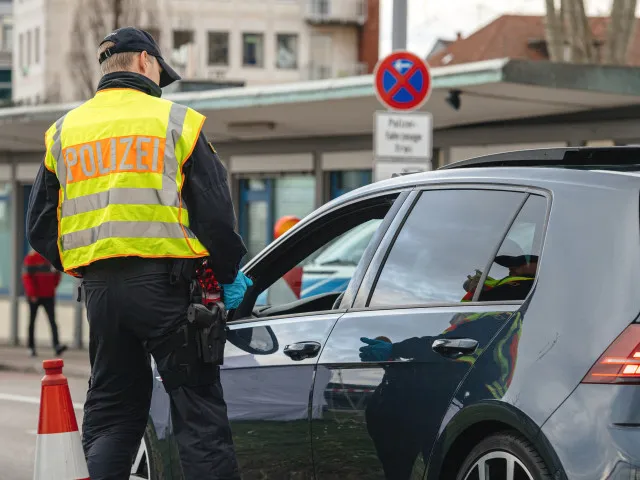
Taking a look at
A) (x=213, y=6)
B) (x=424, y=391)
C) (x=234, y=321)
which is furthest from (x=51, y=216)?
(x=213, y=6)

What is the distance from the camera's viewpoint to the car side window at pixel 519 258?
465 cm

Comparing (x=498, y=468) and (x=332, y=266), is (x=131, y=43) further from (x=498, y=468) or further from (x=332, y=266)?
(x=332, y=266)

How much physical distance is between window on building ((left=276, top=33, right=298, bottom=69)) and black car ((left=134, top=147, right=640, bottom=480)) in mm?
83465

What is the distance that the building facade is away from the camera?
275 ft

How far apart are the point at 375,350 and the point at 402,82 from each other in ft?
28.5

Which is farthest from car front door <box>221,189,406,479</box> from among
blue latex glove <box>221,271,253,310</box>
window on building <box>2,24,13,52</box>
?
window on building <box>2,24,13,52</box>

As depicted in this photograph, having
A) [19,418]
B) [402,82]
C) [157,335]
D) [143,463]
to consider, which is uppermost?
[402,82]

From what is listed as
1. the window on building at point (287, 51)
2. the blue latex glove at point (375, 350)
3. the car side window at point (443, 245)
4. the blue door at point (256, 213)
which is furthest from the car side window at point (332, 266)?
the window on building at point (287, 51)

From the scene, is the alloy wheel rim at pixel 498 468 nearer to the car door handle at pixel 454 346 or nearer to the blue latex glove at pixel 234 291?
the car door handle at pixel 454 346

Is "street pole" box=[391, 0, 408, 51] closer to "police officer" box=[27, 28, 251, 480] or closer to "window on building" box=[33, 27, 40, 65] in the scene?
"police officer" box=[27, 28, 251, 480]

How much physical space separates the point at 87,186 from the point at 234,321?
0.88 meters

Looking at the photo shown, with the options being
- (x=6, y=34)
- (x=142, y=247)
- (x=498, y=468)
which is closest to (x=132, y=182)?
(x=142, y=247)

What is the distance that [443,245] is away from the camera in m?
5.07

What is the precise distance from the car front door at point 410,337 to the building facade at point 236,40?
75953 mm
